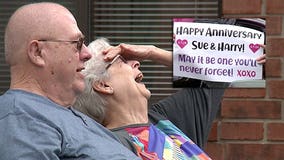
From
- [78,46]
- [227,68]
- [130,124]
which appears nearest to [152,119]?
[130,124]

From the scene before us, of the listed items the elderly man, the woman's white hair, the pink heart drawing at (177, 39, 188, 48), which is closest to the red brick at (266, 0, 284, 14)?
the pink heart drawing at (177, 39, 188, 48)

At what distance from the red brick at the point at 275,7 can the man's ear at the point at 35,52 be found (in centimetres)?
219

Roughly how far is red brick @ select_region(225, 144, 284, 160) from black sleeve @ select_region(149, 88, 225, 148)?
874 mm

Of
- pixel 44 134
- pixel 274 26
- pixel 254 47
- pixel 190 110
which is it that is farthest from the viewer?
pixel 274 26

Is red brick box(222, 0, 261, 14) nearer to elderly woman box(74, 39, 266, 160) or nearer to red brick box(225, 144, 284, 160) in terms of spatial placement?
red brick box(225, 144, 284, 160)

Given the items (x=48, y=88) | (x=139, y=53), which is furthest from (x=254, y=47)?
(x=48, y=88)

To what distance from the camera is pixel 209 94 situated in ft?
11.7

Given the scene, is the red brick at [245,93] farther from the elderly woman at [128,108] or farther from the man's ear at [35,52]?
the man's ear at [35,52]

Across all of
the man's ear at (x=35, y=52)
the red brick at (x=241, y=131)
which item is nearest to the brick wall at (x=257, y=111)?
the red brick at (x=241, y=131)

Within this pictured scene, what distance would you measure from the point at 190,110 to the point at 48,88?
1174 millimetres

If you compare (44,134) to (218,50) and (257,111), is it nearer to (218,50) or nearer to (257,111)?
(218,50)

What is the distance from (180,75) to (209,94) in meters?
0.20

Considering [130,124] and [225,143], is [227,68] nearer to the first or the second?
[130,124]

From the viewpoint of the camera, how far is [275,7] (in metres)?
4.32
